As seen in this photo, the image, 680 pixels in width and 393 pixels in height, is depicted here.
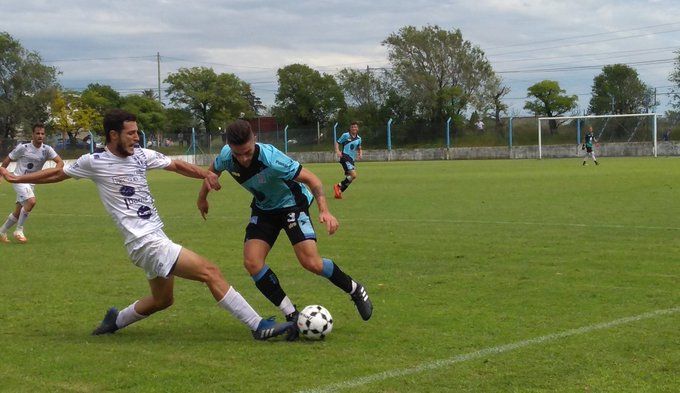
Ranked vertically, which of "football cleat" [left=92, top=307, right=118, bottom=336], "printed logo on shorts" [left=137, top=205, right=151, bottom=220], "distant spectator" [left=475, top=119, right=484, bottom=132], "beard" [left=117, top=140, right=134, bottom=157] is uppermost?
"distant spectator" [left=475, top=119, right=484, bottom=132]

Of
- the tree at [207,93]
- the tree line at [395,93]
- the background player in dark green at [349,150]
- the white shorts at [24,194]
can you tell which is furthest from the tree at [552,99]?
the white shorts at [24,194]

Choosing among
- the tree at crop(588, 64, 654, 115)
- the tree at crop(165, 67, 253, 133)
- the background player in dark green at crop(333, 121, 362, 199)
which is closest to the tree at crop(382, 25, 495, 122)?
the tree at crop(588, 64, 654, 115)

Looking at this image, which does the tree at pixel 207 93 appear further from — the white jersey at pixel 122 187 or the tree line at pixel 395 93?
the white jersey at pixel 122 187

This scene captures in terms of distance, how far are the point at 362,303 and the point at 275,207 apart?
1103mm

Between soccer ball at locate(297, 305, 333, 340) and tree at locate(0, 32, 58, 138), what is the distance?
78.8 metres

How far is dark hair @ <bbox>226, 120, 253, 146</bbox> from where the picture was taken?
685 cm

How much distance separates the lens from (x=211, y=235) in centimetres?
1443

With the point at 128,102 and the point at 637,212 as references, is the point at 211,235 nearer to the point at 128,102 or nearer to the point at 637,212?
the point at 637,212

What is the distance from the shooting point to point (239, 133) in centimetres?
686

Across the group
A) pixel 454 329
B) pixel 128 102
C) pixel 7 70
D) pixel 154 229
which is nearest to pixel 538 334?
pixel 454 329

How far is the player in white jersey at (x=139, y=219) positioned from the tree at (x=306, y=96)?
7040cm

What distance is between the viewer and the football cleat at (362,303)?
7324 millimetres

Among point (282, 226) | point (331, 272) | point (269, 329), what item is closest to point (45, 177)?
point (282, 226)

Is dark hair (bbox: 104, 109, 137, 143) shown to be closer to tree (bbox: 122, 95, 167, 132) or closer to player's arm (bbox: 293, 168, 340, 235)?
player's arm (bbox: 293, 168, 340, 235)
